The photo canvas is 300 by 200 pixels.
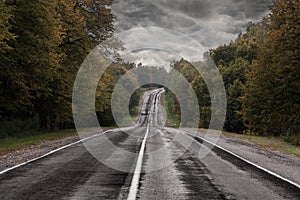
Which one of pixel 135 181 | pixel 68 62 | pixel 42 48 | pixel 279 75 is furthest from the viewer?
pixel 68 62

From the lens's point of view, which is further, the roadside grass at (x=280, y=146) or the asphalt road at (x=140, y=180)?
the roadside grass at (x=280, y=146)

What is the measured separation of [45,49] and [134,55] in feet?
44.1

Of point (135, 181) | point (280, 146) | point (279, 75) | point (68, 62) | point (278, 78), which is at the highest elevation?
point (68, 62)

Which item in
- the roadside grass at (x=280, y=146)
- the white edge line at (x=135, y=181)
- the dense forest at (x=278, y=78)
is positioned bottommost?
the white edge line at (x=135, y=181)

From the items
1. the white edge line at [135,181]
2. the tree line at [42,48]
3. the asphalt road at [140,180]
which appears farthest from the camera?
the tree line at [42,48]

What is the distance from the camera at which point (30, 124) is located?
31.3m

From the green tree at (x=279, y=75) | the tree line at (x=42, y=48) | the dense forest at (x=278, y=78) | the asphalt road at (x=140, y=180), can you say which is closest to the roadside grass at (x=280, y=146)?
the dense forest at (x=278, y=78)

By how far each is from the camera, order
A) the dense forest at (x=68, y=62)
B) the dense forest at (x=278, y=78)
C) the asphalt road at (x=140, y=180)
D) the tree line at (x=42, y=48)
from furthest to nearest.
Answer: the dense forest at (x=278, y=78) < the dense forest at (x=68, y=62) < the tree line at (x=42, y=48) < the asphalt road at (x=140, y=180)

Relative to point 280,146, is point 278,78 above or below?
above

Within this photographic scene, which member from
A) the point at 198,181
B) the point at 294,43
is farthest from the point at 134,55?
the point at 198,181

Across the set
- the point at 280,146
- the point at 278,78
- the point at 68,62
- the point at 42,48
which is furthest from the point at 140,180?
the point at 278,78

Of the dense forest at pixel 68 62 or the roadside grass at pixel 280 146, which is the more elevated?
the dense forest at pixel 68 62

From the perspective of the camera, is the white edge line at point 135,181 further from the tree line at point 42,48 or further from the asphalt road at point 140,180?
the tree line at point 42,48

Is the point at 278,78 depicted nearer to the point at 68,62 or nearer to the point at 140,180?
the point at 68,62
